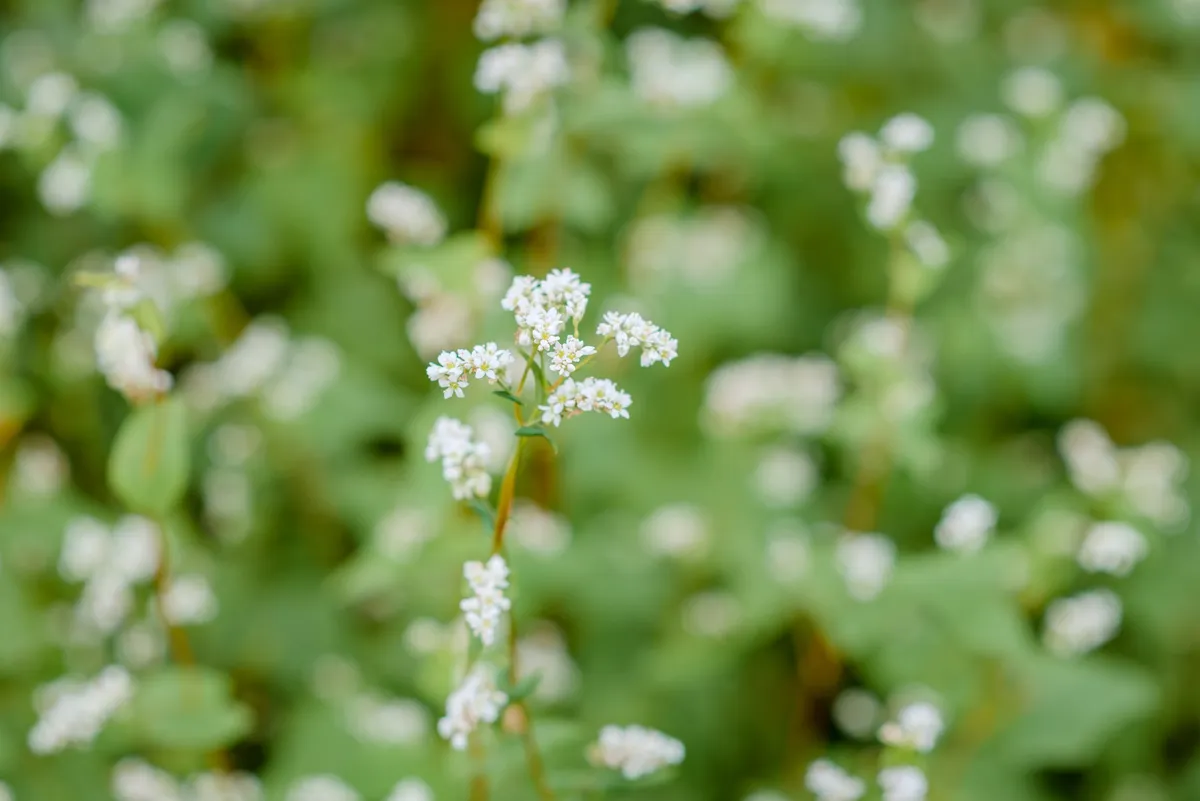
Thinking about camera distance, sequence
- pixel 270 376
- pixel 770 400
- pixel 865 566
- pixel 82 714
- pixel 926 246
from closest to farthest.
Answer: pixel 82 714
pixel 926 246
pixel 865 566
pixel 770 400
pixel 270 376

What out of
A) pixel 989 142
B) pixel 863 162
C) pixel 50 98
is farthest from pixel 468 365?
pixel 989 142

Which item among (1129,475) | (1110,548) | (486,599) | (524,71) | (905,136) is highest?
(524,71)

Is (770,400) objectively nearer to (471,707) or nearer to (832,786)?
(832,786)

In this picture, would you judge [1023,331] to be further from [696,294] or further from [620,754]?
[620,754]

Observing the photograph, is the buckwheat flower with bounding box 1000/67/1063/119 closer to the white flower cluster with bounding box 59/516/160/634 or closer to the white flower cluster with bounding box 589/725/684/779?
the white flower cluster with bounding box 589/725/684/779

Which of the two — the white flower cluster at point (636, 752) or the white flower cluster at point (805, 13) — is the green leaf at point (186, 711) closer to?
the white flower cluster at point (636, 752)

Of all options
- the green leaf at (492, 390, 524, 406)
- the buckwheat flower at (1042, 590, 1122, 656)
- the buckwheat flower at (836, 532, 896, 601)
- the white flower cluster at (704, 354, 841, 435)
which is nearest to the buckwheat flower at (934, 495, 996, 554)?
the buckwheat flower at (836, 532, 896, 601)

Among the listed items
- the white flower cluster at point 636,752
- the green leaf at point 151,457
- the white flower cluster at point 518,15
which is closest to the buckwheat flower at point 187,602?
the green leaf at point 151,457
